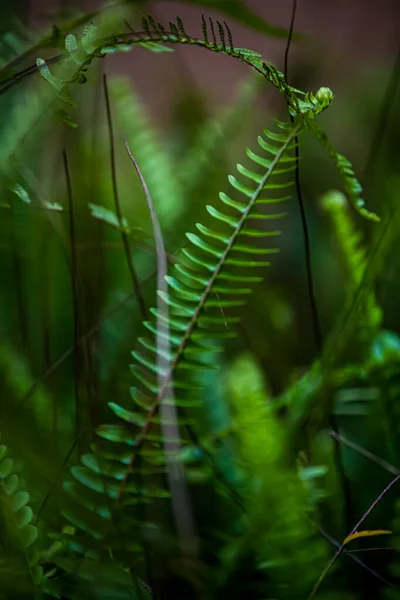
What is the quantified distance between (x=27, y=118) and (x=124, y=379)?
18 centimetres

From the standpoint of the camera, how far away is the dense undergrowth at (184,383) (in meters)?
0.24

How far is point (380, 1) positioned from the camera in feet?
3.18

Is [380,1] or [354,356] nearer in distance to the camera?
[354,356]

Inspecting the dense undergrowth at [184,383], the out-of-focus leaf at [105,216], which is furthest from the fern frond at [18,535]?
the out-of-focus leaf at [105,216]

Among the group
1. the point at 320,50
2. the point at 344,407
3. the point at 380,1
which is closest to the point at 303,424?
the point at 344,407

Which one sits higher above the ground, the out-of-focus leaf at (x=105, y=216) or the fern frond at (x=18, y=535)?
the out-of-focus leaf at (x=105, y=216)

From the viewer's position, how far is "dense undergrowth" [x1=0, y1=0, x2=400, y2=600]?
0.24 m

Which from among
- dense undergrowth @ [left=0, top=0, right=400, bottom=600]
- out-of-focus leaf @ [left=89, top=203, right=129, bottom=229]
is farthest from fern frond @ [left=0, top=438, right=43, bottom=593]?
out-of-focus leaf @ [left=89, top=203, right=129, bottom=229]

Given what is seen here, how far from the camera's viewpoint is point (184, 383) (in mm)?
257

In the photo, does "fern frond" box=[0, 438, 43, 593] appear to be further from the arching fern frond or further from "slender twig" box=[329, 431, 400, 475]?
"slender twig" box=[329, 431, 400, 475]

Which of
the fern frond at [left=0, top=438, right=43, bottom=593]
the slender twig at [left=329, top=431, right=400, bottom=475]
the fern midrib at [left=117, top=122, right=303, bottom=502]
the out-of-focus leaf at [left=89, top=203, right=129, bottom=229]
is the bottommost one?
the fern frond at [left=0, top=438, right=43, bottom=593]

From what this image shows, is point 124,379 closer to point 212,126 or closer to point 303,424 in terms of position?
point 303,424

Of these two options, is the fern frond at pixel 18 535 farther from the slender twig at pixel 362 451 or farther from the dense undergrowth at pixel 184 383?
the slender twig at pixel 362 451

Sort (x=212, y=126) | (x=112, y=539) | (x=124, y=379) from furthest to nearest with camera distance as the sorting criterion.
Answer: (x=212, y=126) < (x=124, y=379) < (x=112, y=539)
